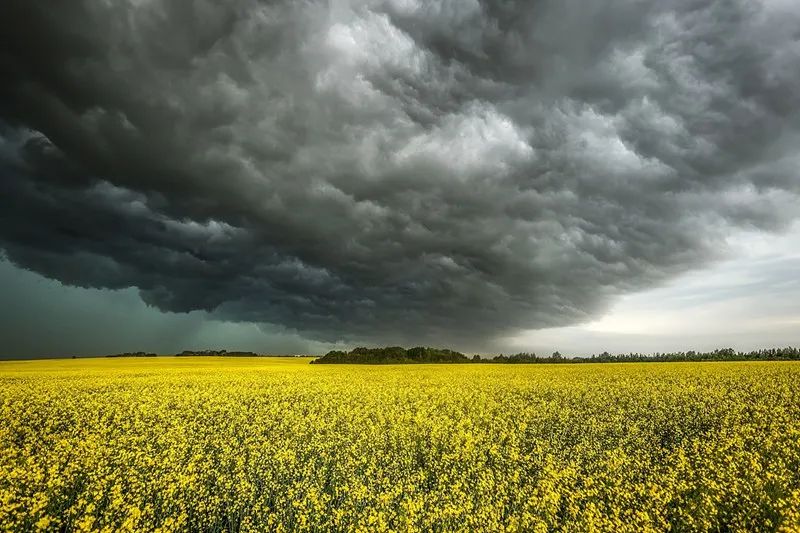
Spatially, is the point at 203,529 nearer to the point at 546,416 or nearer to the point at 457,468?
→ the point at 457,468

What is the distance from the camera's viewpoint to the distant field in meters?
7.90

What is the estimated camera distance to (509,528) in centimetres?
696

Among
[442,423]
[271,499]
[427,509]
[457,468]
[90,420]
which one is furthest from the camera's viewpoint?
[90,420]

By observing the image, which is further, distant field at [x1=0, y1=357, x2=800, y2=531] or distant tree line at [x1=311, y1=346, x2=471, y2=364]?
distant tree line at [x1=311, y1=346, x2=471, y2=364]

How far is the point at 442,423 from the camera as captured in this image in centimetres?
1389

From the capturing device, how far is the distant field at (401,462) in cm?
790

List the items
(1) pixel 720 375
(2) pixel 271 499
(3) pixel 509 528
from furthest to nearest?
(1) pixel 720 375 → (2) pixel 271 499 → (3) pixel 509 528

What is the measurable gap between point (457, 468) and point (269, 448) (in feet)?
16.4

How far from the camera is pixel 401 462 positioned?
1095 centimetres

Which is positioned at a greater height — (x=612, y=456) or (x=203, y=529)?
(x=612, y=456)

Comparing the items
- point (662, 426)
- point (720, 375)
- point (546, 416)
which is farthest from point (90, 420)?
point (720, 375)

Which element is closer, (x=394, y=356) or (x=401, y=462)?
(x=401, y=462)

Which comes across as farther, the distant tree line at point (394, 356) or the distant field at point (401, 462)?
the distant tree line at point (394, 356)

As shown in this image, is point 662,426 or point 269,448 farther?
point 662,426
